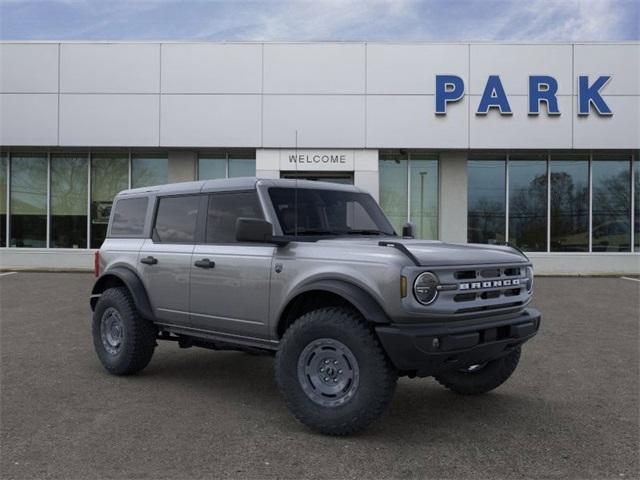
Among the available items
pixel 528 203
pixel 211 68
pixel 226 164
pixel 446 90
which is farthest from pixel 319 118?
pixel 528 203

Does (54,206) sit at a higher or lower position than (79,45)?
Answer: lower

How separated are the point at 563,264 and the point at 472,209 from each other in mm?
3163

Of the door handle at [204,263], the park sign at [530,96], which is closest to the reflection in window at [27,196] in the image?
the park sign at [530,96]

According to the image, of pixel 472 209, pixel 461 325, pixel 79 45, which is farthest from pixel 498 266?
pixel 79 45

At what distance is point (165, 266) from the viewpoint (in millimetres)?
5664

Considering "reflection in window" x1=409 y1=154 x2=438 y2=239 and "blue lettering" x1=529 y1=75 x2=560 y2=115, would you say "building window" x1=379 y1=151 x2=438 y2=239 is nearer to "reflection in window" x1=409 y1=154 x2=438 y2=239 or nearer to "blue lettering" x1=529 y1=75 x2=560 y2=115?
"reflection in window" x1=409 y1=154 x2=438 y2=239

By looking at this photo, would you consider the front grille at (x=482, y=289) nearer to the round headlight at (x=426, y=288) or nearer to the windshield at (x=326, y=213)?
the round headlight at (x=426, y=288)

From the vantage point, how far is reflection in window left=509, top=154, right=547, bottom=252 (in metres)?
17.8

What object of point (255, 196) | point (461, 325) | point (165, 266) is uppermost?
point (255, 196)

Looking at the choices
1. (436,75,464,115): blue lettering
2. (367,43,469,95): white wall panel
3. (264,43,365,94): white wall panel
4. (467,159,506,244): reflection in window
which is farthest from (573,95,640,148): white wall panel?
(264,43,365,94): white wall panel

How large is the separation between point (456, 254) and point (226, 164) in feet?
47.2

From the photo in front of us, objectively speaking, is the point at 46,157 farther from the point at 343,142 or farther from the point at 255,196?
the point at 255,196

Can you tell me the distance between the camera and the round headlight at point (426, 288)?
13.0 ft

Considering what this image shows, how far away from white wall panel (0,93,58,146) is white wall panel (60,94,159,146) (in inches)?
12.1
